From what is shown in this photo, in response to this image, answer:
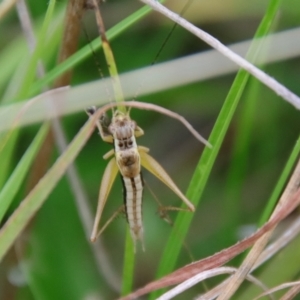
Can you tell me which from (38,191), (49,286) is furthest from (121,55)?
(38,191)

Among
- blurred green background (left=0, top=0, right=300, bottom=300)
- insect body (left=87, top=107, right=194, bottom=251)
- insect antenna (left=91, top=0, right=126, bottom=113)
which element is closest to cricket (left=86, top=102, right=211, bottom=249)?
insect body (left=87, top=107, right=194, bottom=251)

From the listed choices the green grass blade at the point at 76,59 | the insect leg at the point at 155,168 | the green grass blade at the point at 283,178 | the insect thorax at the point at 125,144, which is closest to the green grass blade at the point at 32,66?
the green grass blade at the point at 76,59

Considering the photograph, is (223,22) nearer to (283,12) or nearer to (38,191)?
(283,12)

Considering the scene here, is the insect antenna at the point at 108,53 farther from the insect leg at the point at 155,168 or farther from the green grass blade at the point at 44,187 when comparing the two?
the insect leg at the point at 155,168

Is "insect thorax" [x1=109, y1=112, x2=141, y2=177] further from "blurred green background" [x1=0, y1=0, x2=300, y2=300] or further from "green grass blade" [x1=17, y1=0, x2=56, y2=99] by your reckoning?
"blurred green background" [x1=0, y1=0, x2=300, y2=300]

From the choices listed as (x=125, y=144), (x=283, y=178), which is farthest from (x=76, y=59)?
(x=283, y=178)

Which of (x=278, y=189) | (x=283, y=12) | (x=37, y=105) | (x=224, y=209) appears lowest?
(x=278, y=189)

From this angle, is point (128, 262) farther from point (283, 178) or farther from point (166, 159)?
point (166, 159)
